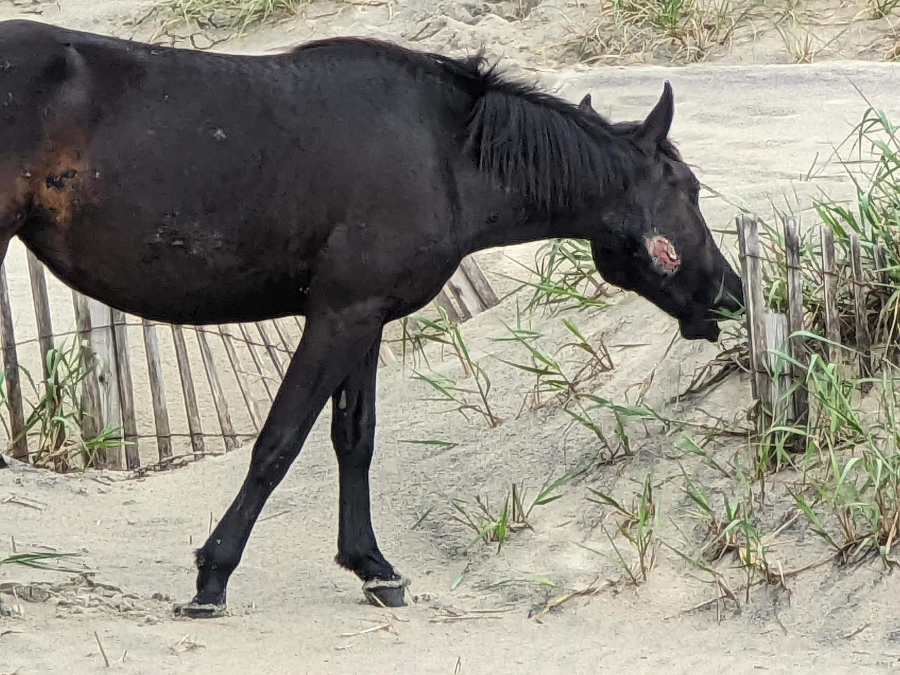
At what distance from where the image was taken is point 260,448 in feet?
12.4

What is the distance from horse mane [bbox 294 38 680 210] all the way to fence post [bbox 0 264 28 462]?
7.22 ft

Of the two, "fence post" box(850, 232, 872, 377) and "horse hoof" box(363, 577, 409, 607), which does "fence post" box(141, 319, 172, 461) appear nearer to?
"horse hoof" box(363, 577, 409, 607)

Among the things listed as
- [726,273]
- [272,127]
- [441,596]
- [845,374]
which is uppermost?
[272,127]

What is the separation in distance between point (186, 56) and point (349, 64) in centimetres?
44

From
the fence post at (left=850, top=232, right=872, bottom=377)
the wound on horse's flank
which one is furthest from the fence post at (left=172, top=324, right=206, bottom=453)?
the fence post at (left=850, top=232, right=872, bottom=377)

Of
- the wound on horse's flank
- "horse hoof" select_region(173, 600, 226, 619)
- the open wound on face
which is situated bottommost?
"horse hoof" select_region(173, 600, 226, 619)

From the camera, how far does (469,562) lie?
14.5ft

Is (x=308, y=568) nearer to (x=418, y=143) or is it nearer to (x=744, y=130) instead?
(x=418, y=143)

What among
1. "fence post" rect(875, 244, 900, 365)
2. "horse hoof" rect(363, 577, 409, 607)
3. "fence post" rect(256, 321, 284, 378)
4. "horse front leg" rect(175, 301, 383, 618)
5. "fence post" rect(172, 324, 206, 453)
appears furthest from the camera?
"fence post" rect(256, 321, 284, 378)

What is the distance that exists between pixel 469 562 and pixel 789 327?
1234 millimetres

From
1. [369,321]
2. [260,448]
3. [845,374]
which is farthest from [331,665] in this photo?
[845,374]

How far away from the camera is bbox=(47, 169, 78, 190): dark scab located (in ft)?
11.5

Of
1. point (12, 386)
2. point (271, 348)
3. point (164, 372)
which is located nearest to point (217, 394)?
point (271, 348)

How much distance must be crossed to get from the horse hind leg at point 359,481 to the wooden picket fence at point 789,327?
1.18 metres
